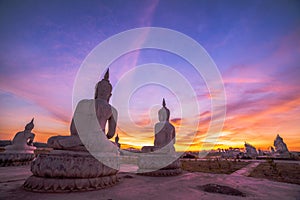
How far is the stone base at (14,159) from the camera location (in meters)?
8.41

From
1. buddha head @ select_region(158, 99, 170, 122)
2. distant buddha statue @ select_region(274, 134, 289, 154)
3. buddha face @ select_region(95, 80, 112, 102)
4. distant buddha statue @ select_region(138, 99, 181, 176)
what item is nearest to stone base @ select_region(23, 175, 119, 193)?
buddha face @ select_region(95, 80, 112, 102)

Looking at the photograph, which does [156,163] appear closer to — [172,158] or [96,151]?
[172,158]

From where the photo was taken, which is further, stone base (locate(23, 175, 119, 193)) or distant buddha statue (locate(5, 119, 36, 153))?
distant buddha statue (locate(5, 119, 36, 153))

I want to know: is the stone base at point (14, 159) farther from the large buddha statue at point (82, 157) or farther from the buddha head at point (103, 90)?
the buddha head at point (103, 90)

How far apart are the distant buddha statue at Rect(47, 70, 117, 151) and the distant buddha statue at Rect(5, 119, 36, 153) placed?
302 inches

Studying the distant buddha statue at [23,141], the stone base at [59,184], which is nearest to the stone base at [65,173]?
the stone base at [59,184]

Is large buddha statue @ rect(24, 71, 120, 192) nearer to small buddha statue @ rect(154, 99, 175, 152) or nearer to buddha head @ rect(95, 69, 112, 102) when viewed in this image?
buddha head @ rect(95, 69, 112, 102)

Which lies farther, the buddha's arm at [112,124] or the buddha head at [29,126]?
the buddha head at [29,126]

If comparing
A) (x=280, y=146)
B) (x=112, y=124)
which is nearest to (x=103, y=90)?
(x=112, y=124)

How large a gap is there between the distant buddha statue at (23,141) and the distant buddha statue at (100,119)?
768cm

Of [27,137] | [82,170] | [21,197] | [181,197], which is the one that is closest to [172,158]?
[181,197]

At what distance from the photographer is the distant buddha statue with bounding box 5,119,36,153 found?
970cm

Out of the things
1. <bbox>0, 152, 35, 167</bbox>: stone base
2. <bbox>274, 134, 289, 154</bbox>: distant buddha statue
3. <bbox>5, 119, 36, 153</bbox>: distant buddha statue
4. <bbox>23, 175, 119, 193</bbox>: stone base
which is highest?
<bbox>274, 134, 289, 154</bbox>: distant buddha statue

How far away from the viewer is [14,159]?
8891 mm
